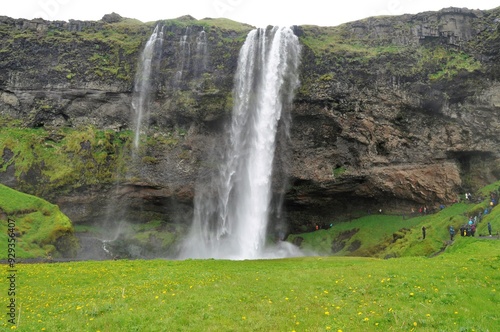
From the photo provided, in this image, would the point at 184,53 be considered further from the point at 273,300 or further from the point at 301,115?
the point at 273,300

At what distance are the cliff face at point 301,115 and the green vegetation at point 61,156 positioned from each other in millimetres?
187

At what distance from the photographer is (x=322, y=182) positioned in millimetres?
58031

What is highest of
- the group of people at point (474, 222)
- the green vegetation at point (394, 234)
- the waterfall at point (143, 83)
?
the waterfall at point (143, 83)

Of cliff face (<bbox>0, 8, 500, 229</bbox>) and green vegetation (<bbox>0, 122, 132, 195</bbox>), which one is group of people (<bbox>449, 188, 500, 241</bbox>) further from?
green vegetation (<bbox>0, 122, 132, 195</bbox>)

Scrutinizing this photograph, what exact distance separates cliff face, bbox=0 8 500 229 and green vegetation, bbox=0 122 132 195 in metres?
0.19

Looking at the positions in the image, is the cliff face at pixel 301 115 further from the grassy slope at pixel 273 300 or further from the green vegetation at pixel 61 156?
the grassy slope at pixel 273 300

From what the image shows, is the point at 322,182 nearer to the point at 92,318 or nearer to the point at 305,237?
the point at 305,237

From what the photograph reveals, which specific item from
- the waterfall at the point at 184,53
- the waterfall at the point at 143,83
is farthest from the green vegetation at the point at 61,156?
the waterfall at the point at 184,53

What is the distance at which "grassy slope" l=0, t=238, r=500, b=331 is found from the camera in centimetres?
1184

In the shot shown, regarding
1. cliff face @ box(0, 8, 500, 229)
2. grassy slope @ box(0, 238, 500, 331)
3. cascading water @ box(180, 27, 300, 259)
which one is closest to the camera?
grassy slope @ box(0, 238, 500, 331)

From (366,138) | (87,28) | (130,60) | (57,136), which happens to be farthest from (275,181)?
(87,28)

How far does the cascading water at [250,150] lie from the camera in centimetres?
5509

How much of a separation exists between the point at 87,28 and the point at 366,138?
53.0 m

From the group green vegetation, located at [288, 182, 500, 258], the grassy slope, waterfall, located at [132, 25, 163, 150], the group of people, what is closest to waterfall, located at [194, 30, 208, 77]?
waterfall, located at [132, 25, 163, 150]
